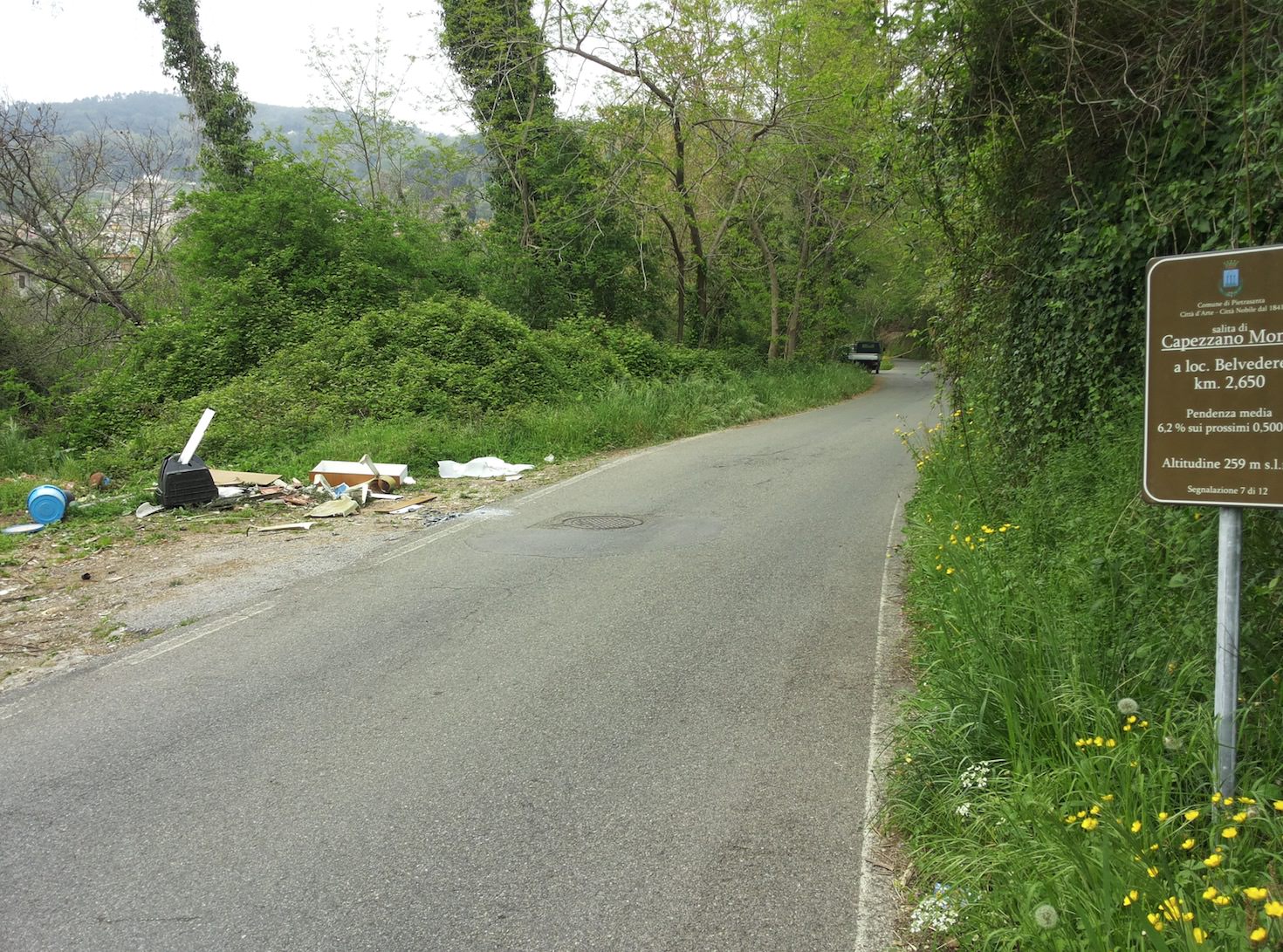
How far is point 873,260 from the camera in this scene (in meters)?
36.8

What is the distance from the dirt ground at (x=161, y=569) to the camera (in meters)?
6.44

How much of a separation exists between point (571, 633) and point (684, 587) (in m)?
1.42

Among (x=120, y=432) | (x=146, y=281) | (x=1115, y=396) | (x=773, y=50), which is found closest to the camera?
(x=1115, y=396)

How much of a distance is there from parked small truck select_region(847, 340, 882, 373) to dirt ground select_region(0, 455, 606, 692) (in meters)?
40.1

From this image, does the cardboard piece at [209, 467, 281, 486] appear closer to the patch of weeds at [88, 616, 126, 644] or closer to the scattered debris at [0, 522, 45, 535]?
the scattered debris at [0, 522, 45, 535]

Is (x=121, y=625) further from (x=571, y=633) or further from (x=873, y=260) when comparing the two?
(x=873, y=260)

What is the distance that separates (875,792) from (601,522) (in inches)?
243

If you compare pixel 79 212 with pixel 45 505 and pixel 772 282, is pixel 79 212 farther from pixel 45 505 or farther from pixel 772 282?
pixel 772 282

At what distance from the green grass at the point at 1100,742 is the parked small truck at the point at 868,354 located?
146 feet

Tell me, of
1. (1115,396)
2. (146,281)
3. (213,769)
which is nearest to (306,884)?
(213,769)

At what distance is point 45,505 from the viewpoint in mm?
10188

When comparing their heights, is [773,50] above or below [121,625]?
above

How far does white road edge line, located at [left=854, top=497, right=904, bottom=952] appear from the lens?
3.07 metres

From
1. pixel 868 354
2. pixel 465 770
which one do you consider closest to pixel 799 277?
pixel 868 354
